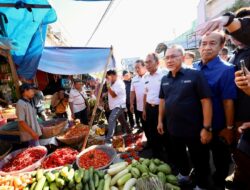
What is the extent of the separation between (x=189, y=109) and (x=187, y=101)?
0.12 meters

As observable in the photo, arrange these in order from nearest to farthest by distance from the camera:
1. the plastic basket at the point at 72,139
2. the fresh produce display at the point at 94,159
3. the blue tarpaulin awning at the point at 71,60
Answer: the fresh produce display at the point at 94,159, the plastic basket at the point at 72,139, the blue tarpaulin awning at the point at 71,60

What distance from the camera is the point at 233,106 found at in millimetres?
2574

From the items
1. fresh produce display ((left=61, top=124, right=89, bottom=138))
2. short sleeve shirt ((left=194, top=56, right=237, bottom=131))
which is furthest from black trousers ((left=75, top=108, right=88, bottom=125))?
short sleeve shirt ((left=194, top=56, right=237, bottom=131))

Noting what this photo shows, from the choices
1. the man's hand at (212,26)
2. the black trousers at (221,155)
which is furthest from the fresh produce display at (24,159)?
the man's hand at (212,26)

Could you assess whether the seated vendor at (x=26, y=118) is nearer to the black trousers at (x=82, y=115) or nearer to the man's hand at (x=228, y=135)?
the black trousers at (x=82, y=115)

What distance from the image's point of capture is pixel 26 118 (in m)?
4.12

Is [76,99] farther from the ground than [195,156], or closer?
farther from the ground

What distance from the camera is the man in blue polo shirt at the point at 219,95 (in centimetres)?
257

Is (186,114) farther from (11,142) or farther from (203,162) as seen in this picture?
(11,142)

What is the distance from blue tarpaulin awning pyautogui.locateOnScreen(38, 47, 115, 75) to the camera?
237 inches

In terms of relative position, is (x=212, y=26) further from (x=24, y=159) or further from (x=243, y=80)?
(x=24, y=159)

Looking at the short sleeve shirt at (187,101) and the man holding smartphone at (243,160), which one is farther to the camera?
the short sleeve shirt at (187,101)

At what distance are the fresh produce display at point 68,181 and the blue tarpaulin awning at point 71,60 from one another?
3.97 m

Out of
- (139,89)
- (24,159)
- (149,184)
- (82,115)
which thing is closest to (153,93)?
(139,89)
